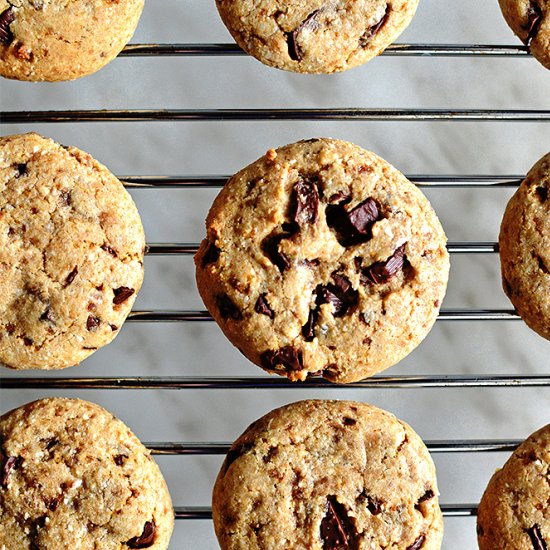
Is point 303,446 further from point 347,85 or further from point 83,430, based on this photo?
point 347,85

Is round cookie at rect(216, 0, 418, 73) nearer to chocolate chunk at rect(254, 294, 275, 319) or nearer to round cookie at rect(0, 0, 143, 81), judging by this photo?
round cookie at rect(0, 0, 143, 81)

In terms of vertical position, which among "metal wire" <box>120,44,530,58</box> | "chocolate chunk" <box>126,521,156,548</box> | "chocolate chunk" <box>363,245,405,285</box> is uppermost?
"metal wire" <box>120,44,530,58</box>

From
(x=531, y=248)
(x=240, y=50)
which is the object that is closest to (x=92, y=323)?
(x=240, y=50)

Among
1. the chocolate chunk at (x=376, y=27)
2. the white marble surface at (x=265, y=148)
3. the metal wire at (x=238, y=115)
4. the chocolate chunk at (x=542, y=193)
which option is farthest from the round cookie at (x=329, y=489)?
the chocolate chunk at (x=376, y=27)

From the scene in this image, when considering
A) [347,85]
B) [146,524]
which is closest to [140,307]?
[146,524]

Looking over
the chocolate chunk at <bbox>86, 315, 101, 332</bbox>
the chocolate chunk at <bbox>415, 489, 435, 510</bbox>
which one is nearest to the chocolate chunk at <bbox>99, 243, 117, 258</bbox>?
the chocolate chunk at <bbox>86, 315, 101, 332</bbox>
